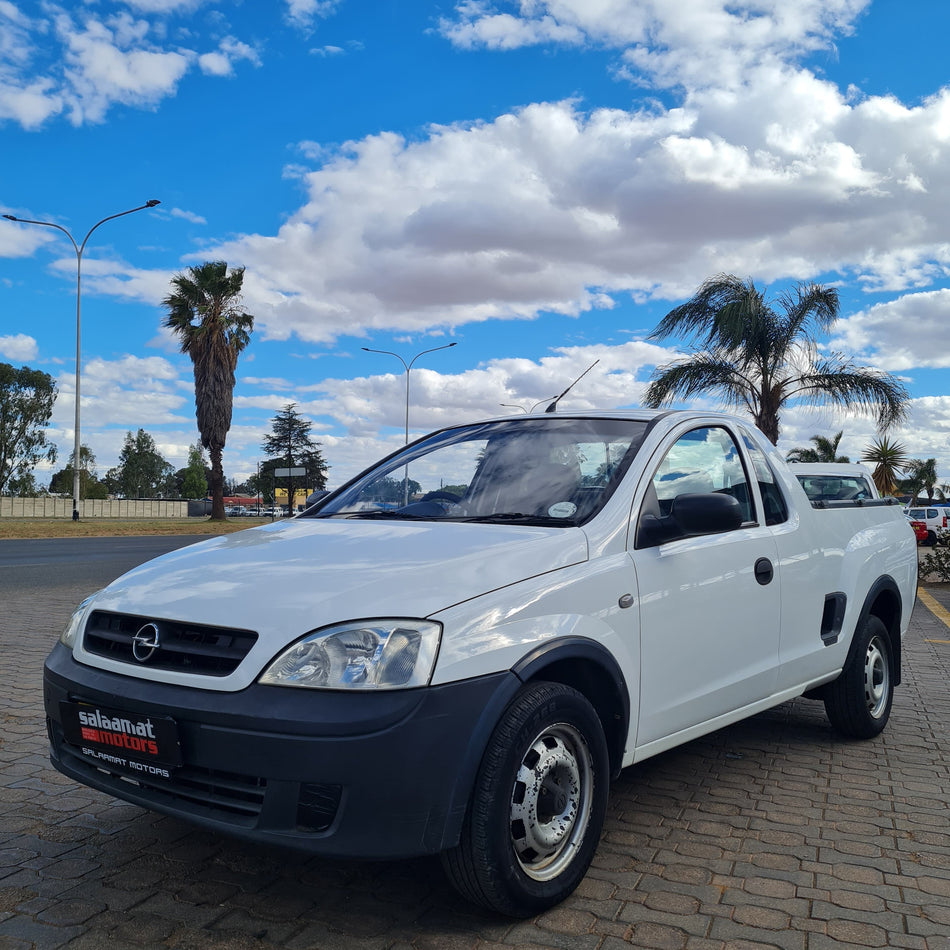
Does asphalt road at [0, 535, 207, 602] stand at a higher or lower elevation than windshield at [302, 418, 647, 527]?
lower

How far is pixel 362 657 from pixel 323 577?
1.22 feet

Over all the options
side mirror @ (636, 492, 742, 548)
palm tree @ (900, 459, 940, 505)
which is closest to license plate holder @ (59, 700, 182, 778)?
side mirror @ (636, 492, 742, 548)

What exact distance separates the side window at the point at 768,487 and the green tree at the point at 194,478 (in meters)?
135

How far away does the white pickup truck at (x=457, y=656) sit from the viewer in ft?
8.63

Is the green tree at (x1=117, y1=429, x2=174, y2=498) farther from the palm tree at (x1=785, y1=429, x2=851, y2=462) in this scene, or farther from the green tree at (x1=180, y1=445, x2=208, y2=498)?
the palm tree at (x1=785, y1=429, x2=851, y2=462)

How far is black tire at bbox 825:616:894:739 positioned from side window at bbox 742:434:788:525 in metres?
1.04

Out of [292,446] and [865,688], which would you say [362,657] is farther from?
[292,446]

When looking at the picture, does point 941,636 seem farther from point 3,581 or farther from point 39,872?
point 3,581

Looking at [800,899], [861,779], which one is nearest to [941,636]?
[861,779]

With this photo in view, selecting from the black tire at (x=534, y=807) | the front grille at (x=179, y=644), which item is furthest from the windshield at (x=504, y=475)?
the front grille at (x=179, y=644)

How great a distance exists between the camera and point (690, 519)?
347 cm

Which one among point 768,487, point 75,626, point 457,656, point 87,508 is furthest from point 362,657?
point 87,508

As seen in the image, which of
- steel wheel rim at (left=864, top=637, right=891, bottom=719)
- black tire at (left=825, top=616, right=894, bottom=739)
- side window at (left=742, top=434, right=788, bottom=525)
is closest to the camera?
side window at (left=742, top=434, right=788, bottom=525)

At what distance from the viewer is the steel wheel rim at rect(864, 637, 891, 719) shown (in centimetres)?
528
